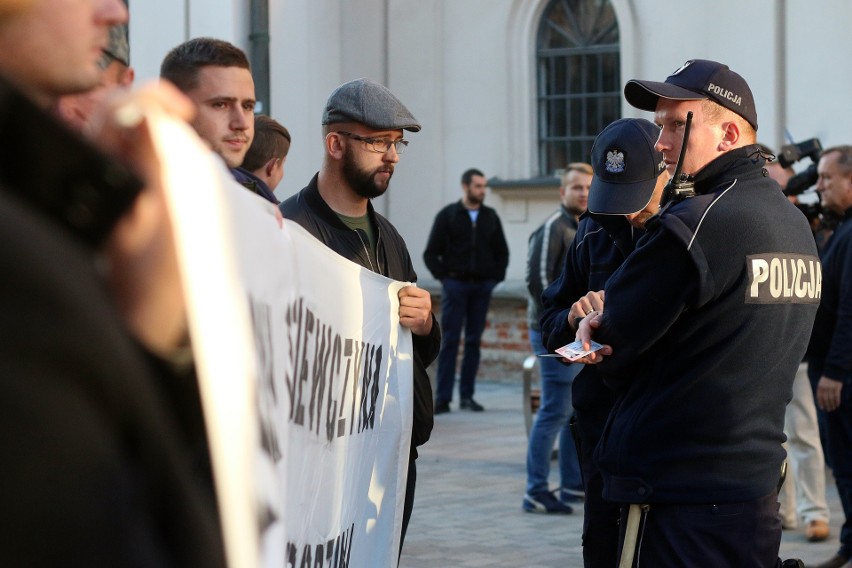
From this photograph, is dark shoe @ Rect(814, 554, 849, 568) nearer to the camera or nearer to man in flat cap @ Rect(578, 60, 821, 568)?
the camera

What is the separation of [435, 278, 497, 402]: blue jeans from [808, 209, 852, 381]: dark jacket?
6190 mm

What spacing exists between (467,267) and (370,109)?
9186mm

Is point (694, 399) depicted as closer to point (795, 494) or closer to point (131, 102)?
point (131, 102)

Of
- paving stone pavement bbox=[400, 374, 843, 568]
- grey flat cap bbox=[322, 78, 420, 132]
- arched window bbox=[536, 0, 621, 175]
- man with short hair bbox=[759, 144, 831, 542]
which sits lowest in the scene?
paving stone pavement bbox=[400, 374, 843, 568]

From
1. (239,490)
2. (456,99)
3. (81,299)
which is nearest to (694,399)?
(239,490)

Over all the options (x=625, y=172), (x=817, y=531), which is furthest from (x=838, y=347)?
(x=625, y=172)

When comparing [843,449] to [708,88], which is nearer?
[708,88]

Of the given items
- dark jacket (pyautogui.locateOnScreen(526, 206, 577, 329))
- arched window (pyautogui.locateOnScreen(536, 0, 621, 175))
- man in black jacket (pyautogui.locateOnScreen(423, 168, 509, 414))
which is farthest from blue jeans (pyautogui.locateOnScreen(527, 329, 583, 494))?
arched window (pyautogui.locateOnScreen(536, 0, 621, 175))

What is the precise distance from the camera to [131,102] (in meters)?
1.39

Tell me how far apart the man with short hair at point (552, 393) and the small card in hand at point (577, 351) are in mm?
4128

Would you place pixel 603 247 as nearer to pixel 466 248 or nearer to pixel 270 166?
pixel 270 166

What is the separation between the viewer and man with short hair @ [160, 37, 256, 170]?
341 centimetres

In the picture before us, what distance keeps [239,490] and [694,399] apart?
8.23 ft

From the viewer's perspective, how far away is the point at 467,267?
44.1ft
